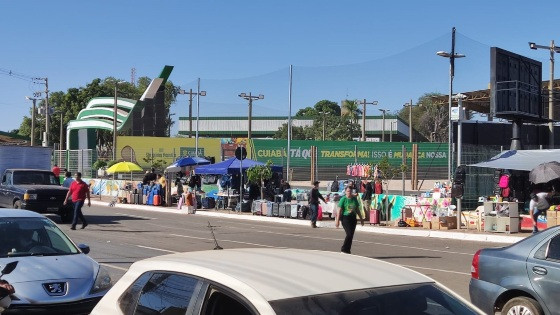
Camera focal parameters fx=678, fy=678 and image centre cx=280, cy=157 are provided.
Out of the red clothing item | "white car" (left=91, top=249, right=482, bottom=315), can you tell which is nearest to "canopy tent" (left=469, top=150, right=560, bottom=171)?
the red clothing item

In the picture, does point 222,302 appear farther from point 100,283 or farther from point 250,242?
point 250,242

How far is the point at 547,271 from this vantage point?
7.20 metres

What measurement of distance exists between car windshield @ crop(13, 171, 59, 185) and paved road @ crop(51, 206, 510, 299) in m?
2.13

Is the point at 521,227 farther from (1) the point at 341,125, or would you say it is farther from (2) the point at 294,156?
(1) the point at 341,125

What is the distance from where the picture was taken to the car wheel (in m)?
7.28

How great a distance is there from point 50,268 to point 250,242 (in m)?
11.6

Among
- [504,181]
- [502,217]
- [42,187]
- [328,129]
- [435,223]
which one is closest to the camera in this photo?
[502,217]

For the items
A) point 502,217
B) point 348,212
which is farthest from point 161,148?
point 348,212

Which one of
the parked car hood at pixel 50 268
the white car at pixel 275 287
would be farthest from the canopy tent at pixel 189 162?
the white car at pixel 275 287

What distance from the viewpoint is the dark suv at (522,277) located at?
717 cm

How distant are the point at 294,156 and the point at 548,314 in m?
57.4

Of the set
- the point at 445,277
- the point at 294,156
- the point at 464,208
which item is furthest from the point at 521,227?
the point at 294,156

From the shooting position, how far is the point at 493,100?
29.3 meters

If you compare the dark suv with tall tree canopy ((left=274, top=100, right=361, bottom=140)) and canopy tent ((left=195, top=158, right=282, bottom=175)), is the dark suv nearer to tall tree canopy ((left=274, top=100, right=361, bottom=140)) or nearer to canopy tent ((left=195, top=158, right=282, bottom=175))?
canopy tent ((left=195, top=158, right=282, bottom=175))
